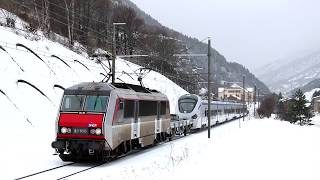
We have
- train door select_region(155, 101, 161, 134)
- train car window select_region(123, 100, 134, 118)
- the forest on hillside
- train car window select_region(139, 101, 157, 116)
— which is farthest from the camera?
the forest on hillside

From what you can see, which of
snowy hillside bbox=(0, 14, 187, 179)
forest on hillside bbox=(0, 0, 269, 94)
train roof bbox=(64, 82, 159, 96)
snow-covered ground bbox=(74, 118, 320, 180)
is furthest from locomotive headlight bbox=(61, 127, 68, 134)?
forest on hillside bbox=(0, 0, 269, 94)

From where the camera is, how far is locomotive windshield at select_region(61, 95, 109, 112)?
18750 millimetres

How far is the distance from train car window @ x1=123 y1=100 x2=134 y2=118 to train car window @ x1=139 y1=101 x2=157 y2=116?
1.30 m

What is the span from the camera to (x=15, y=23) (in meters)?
44.9

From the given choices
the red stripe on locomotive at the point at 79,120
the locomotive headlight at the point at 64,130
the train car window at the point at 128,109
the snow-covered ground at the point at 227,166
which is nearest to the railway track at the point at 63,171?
the snow-covered ground at the point at 227,166

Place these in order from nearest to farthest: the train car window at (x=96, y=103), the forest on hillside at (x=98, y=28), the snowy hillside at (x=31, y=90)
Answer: the train car window at (x=96, y=103), the snowy hillside at (x=31, y=90), the forest on hillside at (x=98, y=28)

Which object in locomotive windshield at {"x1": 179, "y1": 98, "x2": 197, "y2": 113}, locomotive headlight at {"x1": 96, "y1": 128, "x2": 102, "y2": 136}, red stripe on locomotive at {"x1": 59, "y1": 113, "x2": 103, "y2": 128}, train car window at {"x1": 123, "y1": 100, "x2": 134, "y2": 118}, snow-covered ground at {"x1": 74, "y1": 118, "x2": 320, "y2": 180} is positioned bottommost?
snow-covered ground at {"x1": 74, "y1": 118, "x2": 320, "y2": 180}

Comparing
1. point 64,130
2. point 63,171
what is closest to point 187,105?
point 64,130

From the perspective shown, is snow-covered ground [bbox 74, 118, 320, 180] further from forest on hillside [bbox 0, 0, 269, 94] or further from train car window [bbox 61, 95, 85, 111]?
forest on hillside [bbox 0, 0, 269, 94]

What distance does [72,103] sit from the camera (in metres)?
19.0

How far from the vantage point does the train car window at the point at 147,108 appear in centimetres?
2306

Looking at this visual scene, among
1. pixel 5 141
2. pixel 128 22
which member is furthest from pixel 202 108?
pixel 128 22

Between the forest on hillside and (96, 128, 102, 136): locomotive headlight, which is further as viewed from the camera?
the forest on hillside

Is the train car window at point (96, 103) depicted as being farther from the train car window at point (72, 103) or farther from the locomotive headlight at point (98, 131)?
the locomotive headlight at point (98, 131)
